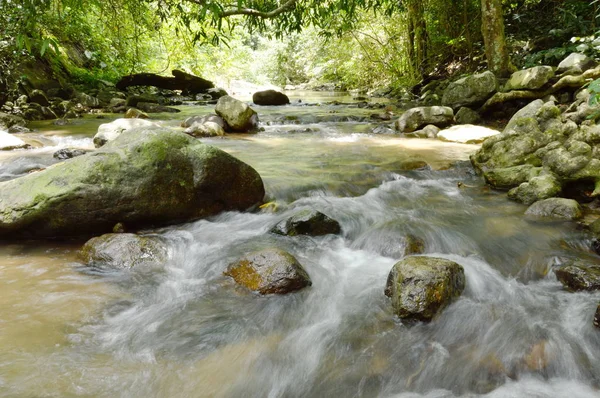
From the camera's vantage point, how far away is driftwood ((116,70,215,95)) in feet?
52.4

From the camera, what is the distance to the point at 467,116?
29.2ft

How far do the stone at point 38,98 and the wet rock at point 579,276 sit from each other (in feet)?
40.2

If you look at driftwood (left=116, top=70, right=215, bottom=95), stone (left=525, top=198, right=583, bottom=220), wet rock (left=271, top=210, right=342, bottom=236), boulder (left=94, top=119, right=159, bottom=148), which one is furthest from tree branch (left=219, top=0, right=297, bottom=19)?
driftwood (left=116, top=70, right=215, bottom=95)

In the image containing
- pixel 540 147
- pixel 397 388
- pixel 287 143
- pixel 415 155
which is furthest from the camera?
pixel 287 143

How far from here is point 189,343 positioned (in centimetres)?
229

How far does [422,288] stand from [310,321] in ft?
2.52

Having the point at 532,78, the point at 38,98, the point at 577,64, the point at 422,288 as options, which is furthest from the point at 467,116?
the point at 38,98

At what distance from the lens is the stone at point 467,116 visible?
8.87 meters

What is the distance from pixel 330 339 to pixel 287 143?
6074mm

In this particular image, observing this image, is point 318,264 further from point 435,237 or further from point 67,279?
point 67,279

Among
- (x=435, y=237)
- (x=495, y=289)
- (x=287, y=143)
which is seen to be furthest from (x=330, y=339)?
(x=287, y=143)

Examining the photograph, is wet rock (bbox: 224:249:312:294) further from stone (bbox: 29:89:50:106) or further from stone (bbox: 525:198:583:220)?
stone (bbox: 29:89:50:106)

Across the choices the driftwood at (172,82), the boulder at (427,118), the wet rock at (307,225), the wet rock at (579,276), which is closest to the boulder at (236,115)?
the boulder at (427,118)

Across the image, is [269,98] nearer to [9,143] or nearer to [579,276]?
[9,143]
